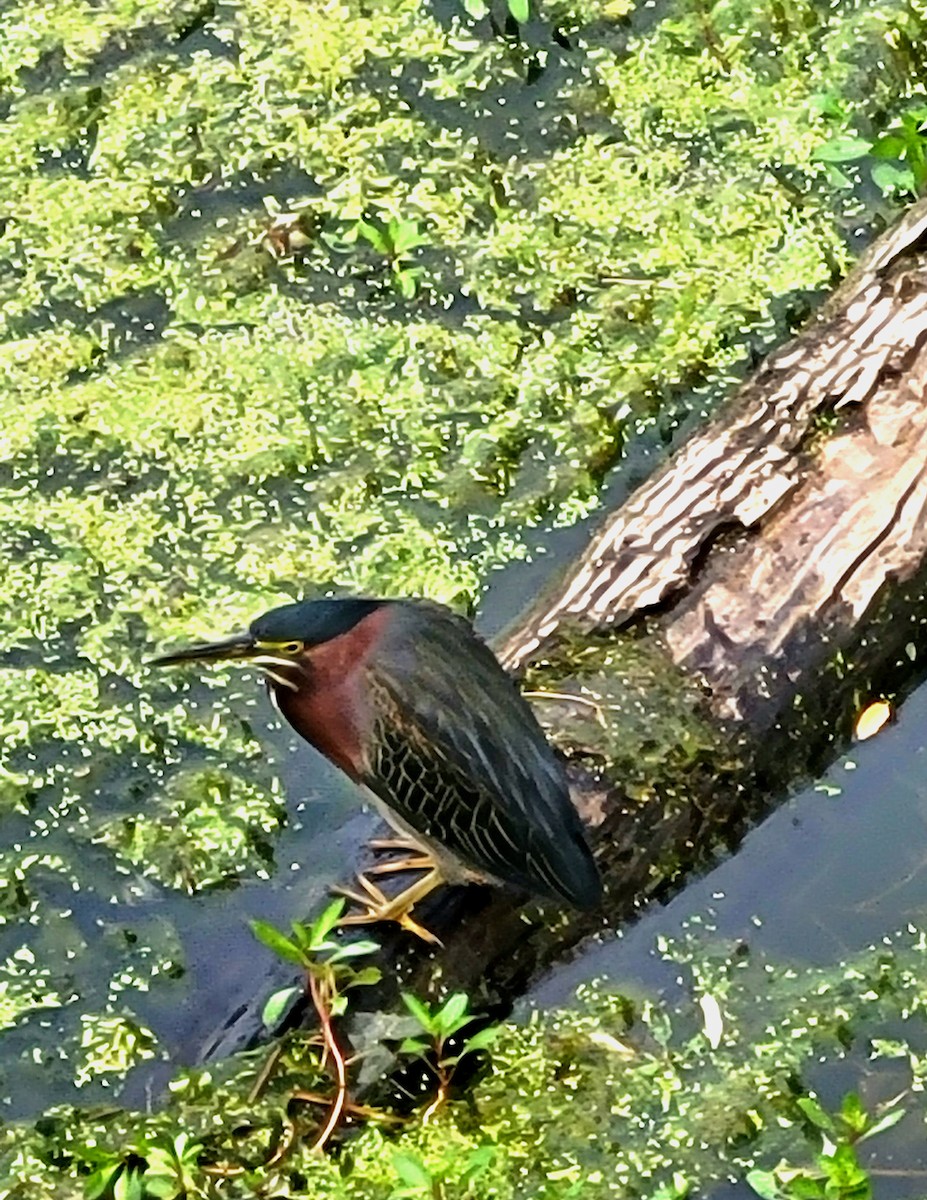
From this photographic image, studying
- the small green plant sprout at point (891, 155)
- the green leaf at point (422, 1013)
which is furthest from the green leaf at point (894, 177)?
the green leaf at point (422, 1013)

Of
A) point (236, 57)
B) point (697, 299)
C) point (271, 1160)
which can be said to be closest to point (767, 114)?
point (697, 299)

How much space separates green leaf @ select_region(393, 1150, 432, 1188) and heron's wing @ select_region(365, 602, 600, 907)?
34 cm

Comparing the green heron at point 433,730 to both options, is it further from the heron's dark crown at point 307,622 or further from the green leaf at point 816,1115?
the green leaf at point 816,1115

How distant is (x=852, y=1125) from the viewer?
211 centimetres

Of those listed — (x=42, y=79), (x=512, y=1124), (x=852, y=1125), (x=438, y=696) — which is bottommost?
(x=852, y=1125)

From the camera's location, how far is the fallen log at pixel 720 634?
234 centimetres

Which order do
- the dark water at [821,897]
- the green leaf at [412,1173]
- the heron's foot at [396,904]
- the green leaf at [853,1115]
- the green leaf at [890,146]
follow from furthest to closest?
the green leaf at [890,146] → the dark water at [821,897] → the heron's foot at [396,904] → the green leaf at [853,1115] → the green leaf at [412,1173]

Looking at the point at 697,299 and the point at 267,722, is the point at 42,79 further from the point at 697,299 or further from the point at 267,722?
the point at 267,722

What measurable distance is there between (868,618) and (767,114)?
4.42ft

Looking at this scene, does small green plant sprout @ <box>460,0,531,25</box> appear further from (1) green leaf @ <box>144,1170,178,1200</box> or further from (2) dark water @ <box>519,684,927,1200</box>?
(1) green leaf @ <box>144,1170,178,1200</box>

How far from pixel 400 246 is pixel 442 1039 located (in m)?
1.54

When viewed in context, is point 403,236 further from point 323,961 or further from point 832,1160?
point 832,1160

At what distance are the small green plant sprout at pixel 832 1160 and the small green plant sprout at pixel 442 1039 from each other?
0.34 metres

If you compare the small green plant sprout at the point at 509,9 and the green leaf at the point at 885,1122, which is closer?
the green leaf at the point at 885,1122
